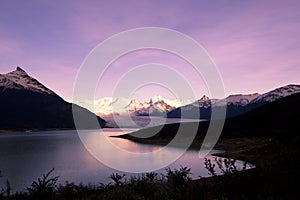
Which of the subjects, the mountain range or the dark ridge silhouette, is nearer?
the dark ridge silhouette

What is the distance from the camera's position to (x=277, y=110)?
128125 mm

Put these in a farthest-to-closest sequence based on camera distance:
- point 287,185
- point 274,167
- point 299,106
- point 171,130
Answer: point 171,130, point 299,106, point 274,167, point 287,185

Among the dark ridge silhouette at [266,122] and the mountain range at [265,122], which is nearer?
the dark ridge silhouette at [266,122]

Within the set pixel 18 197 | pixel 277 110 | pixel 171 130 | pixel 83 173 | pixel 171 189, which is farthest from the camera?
pixel 171 130

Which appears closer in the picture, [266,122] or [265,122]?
[266,122]

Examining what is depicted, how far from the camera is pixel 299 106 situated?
118500 mm

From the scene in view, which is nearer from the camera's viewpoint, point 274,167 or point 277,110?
point 274,167

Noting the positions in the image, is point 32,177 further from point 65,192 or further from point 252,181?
point 252,181

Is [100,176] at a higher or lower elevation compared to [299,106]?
lower

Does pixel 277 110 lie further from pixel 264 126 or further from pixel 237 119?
pixel 237 119

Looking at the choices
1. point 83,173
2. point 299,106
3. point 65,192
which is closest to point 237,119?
point 299,106

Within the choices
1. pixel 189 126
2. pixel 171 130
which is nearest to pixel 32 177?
pixel 171 130

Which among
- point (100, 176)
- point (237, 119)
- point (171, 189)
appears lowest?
point (100, 176)

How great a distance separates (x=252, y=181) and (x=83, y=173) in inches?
1533
